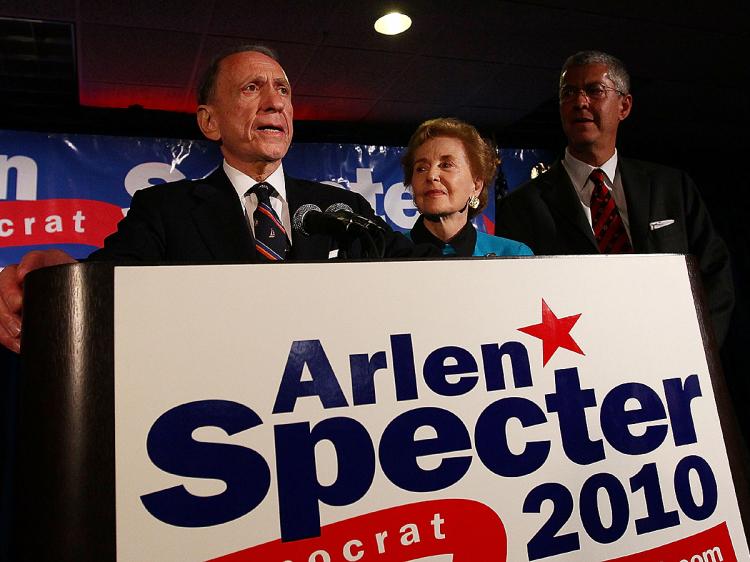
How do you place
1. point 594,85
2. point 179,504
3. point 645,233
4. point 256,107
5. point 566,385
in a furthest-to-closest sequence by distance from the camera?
point 594,85 < point 645,233 < point 256,107 < point 566,385 < point 179,504

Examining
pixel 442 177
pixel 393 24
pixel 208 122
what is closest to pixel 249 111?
pixel 208 122

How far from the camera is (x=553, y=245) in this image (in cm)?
161

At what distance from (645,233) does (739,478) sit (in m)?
0.98

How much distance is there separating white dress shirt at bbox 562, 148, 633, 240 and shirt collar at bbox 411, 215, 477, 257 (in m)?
→ 0.33

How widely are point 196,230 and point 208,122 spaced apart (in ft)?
0.99

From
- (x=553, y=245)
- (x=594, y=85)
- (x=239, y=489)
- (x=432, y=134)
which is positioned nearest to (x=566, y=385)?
(x=239, y=489)

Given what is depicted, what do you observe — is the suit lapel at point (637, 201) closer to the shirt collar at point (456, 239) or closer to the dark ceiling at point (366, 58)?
the shirt collar at point (456, 239)

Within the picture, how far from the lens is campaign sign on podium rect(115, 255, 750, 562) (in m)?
0.52

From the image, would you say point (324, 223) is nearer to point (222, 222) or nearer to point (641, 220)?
point (222, 222)

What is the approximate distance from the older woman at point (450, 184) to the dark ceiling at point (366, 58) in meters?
1.49

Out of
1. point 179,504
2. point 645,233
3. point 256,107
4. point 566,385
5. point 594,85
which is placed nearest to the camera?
point 179,504

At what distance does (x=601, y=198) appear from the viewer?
1656 mm

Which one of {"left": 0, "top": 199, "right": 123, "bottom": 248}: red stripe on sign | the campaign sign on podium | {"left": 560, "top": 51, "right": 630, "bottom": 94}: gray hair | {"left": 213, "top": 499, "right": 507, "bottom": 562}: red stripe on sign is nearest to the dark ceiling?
{"left": 0, "top": 199, "right": 123, "bottom": 248}: red stripe on sign

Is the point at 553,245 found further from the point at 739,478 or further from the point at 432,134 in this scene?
the point at 739,478
